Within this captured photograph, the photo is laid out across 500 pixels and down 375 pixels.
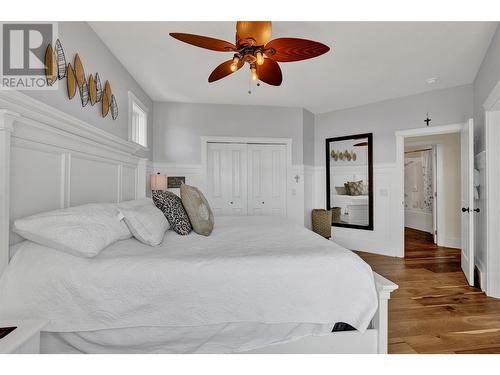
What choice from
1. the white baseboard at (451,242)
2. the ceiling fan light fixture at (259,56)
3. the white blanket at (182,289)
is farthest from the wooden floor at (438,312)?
the ceiling fan light fixture at (259,56)

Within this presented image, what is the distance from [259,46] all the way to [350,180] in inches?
128

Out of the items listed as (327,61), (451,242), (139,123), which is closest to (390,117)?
(327,61)

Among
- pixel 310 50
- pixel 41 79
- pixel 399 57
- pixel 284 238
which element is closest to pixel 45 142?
pixel 41 79

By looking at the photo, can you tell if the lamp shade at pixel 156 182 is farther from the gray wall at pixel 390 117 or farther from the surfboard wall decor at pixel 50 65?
the gray wall at pixel 390 117

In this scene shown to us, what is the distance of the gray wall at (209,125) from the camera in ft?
13.9

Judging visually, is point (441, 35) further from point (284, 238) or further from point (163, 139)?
point (163, 139)

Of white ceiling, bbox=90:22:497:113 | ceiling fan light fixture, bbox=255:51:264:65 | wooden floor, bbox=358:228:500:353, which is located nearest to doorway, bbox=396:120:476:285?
wooden floor, bbox=358:228:500:353

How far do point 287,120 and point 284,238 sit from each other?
306cm

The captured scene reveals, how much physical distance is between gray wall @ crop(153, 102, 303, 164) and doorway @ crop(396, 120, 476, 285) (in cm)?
166

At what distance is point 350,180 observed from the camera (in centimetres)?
453

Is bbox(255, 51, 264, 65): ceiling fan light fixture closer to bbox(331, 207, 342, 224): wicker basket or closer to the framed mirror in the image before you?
the framed mirror

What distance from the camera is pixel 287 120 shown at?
4516 mm

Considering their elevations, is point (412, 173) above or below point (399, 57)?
below

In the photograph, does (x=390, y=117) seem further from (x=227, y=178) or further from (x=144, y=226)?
(x=144, y=226)
